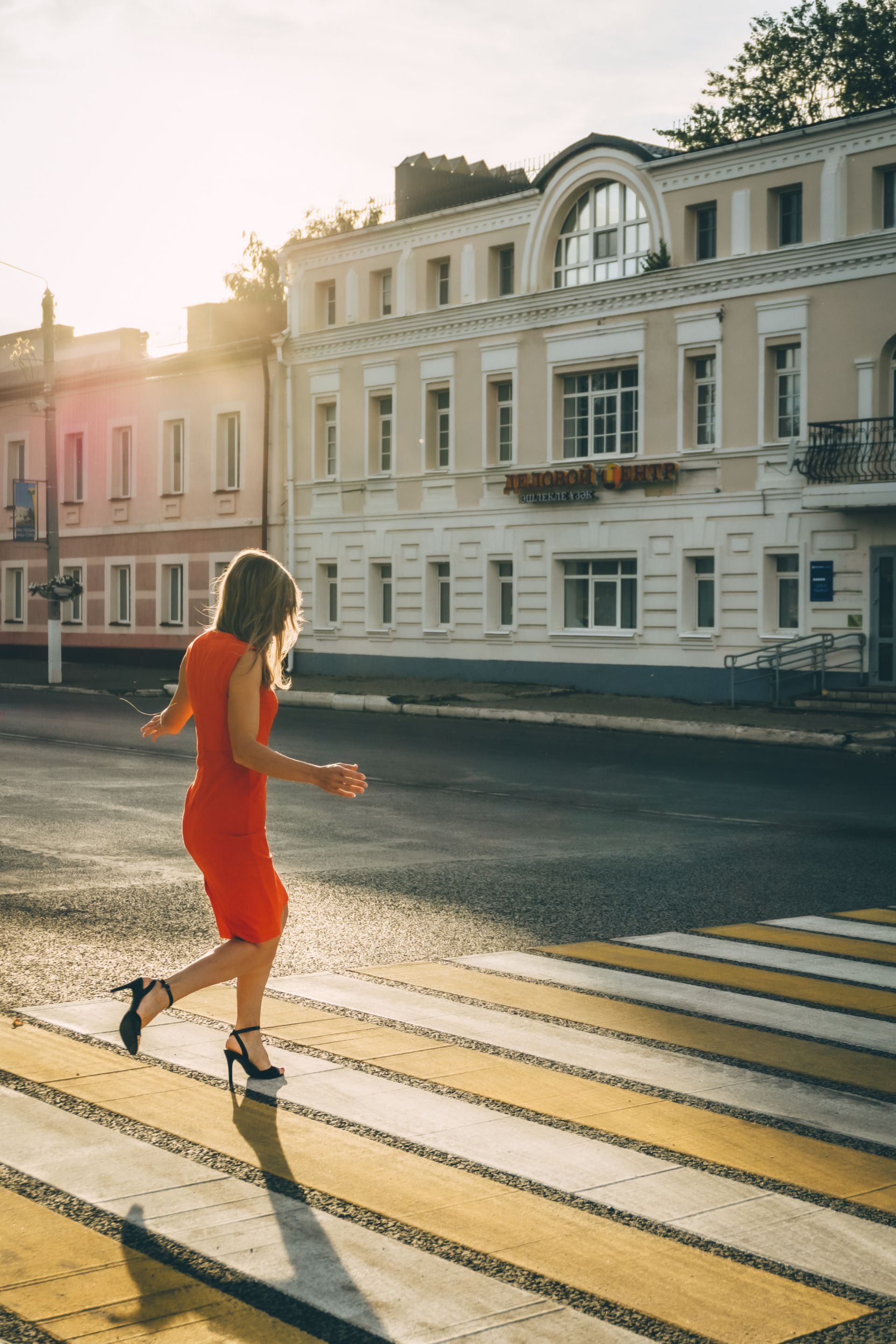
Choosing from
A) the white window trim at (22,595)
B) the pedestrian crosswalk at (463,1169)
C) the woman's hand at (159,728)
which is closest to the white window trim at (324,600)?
the white window trim at (22,595)

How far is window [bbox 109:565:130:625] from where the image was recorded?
45.7 metres

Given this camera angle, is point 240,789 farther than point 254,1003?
No

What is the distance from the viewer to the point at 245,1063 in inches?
203

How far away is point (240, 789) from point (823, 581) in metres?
24.8

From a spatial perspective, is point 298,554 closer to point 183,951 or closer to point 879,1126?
point 183,951

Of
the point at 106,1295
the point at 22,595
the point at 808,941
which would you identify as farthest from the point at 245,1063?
the point at 22,595

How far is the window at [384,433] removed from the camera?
3841 centimetres

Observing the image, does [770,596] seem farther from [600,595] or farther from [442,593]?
[442,593]

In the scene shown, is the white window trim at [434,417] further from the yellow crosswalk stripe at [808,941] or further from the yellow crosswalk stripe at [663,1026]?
the yellow crosswalk stripe at [663,1026]

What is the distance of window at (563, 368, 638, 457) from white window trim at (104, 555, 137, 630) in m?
16.1

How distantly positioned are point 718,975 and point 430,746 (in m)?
14.4

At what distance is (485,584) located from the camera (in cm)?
3544

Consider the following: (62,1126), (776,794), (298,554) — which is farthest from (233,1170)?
(298,554)

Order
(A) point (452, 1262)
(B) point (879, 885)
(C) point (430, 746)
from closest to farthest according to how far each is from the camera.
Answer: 1. (A) point (452, 1262)
2. (B) point (879, 885)
3. (C) point (430, 746)
